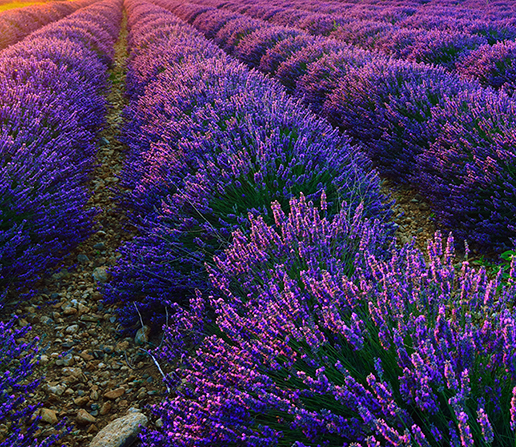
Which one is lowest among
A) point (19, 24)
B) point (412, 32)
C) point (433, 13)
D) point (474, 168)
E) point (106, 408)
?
point (106, 408)

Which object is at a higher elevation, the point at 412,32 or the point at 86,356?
the point at 412,32

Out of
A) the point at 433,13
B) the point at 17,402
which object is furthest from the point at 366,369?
the point at 433,13

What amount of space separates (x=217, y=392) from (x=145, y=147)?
2.84 m

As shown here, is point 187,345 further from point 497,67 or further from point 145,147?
point 497,67

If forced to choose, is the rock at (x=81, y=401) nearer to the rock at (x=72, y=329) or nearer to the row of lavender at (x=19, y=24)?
the rock at (x=72, y=329)

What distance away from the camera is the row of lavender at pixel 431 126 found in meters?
2.61

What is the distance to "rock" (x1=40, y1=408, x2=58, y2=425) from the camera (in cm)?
168

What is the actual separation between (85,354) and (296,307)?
137 cm

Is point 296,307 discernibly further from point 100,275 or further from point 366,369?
point 100,275

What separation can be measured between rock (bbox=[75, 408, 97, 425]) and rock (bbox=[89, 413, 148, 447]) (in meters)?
0.12

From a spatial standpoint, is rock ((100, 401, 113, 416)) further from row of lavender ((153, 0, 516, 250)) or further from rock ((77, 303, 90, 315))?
row of lavender ((153, 0, 516, 250))

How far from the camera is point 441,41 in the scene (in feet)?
18.7

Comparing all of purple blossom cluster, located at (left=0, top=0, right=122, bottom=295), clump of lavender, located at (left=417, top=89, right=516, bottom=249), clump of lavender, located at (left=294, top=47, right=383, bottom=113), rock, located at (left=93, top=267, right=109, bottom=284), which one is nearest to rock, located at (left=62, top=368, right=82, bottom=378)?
purple blossom cluster, located at (left=0, top=0, right=122, bottom=295)

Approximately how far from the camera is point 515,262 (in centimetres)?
119
